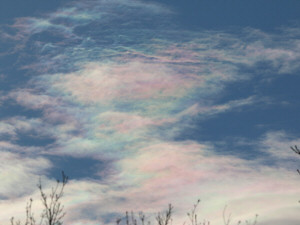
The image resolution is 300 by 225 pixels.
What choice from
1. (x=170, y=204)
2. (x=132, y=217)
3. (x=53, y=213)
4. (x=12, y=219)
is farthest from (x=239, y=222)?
(x=12, y=219)

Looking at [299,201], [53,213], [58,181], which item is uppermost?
[58,181]

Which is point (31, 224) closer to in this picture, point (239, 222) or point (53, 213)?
point (53, 213)

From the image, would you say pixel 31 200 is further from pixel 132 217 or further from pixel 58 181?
pixel 132 217

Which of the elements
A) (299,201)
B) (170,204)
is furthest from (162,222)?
(299,201)

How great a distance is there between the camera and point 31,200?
66.3 feet

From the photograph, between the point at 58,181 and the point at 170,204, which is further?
the point at 170,204

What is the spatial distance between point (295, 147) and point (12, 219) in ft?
51.0

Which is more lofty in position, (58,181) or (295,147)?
(58,181)

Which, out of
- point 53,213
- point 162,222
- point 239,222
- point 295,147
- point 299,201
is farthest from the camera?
point 162,222

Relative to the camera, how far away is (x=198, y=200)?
874 inches

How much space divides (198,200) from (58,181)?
25.3 feet

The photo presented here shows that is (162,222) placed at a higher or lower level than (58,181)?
lower

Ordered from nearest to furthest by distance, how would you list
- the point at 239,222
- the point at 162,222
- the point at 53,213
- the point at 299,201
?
the point at 299,201, the point at 53,213, the point at 239,222, the point at 162,222

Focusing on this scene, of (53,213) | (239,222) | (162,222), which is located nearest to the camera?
(53,213)
